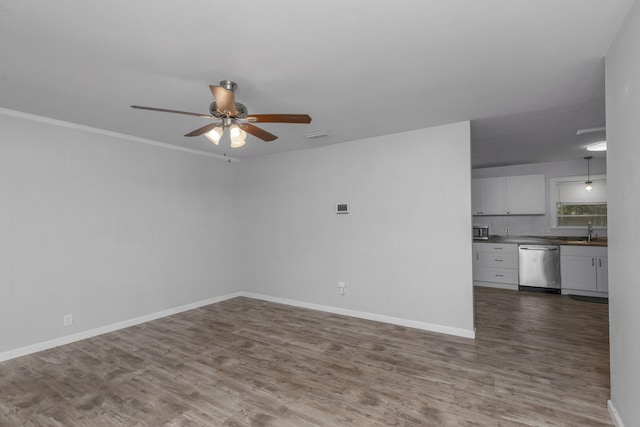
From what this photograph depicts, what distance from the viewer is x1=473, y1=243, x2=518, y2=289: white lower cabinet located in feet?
19.6

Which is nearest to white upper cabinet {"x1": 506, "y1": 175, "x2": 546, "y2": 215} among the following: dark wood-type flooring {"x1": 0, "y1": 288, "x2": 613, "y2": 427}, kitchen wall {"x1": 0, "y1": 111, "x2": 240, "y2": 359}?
dark wood-type flooring {"x1": 0, "y1": 288, "x2": 613, "y2": 427}

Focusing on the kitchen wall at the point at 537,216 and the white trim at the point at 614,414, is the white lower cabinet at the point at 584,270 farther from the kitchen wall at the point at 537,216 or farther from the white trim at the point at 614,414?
the white trim at the point at 614,414

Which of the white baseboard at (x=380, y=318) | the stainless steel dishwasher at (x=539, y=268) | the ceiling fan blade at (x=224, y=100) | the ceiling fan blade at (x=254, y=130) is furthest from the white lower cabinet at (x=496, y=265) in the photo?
the ceiling fan blade at (x=224, y=100)

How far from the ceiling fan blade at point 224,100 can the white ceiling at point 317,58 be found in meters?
0.26

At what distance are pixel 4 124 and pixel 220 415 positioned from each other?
3.49m

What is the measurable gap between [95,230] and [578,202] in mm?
7987

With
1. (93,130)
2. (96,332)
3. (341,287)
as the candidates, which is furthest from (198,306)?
(93,130)

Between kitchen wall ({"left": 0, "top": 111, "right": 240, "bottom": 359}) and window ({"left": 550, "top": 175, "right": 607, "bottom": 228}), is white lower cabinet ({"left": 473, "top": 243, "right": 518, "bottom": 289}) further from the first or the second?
kitchen wall ({"left": 0, "top": 111, "right": 240, "bottom": 359})

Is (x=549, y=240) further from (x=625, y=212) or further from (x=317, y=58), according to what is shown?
(x=317, y=58)

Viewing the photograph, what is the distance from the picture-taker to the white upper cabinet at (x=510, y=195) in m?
6.23

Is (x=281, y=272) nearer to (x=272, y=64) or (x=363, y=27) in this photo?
(x=272, y=64)

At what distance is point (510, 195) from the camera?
6.45 meters

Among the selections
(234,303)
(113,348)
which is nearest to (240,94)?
(113,348)

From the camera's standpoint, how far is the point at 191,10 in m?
1.72
